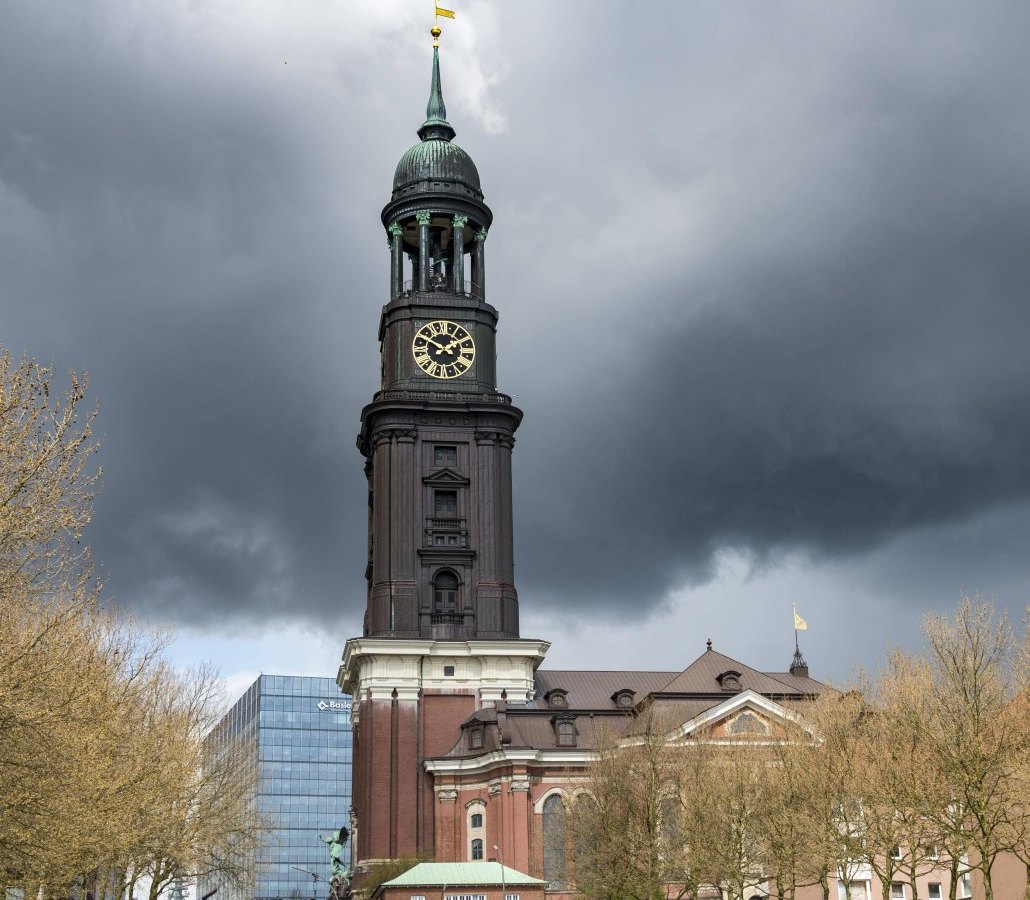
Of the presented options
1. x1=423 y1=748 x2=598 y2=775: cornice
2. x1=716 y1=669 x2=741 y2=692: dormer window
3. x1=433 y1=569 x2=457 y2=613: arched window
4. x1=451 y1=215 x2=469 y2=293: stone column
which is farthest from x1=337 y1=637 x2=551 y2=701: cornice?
x1=451 y1=215 x2=469 y2=293: stone column

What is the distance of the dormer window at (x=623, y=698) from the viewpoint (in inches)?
4055

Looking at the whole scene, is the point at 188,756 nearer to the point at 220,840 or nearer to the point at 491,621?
the point at 220,840

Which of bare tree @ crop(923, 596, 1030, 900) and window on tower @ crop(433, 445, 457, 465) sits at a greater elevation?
window on tower @ crop(433, 445, 457, 465)

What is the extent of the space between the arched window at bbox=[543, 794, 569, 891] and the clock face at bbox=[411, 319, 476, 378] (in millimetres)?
33479

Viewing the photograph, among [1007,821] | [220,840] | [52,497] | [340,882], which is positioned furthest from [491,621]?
[52,497]

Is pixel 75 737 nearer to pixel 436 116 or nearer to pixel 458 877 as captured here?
pixel 458 877

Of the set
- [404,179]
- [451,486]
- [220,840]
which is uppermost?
[404,179]

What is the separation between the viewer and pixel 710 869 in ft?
241

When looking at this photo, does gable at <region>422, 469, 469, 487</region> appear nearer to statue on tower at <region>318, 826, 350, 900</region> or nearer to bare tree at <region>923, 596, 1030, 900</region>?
statue on tower at <region>318, 826, 350, 900</region>

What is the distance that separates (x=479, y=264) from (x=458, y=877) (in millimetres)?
51669

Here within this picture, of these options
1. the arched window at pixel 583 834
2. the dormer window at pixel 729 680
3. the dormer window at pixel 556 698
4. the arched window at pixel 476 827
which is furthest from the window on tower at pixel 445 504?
the arched window at pixel 583 834

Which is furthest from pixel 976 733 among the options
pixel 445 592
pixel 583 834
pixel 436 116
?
pixel 436 116

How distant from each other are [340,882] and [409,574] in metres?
21.3

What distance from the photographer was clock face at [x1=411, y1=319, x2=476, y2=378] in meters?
110
